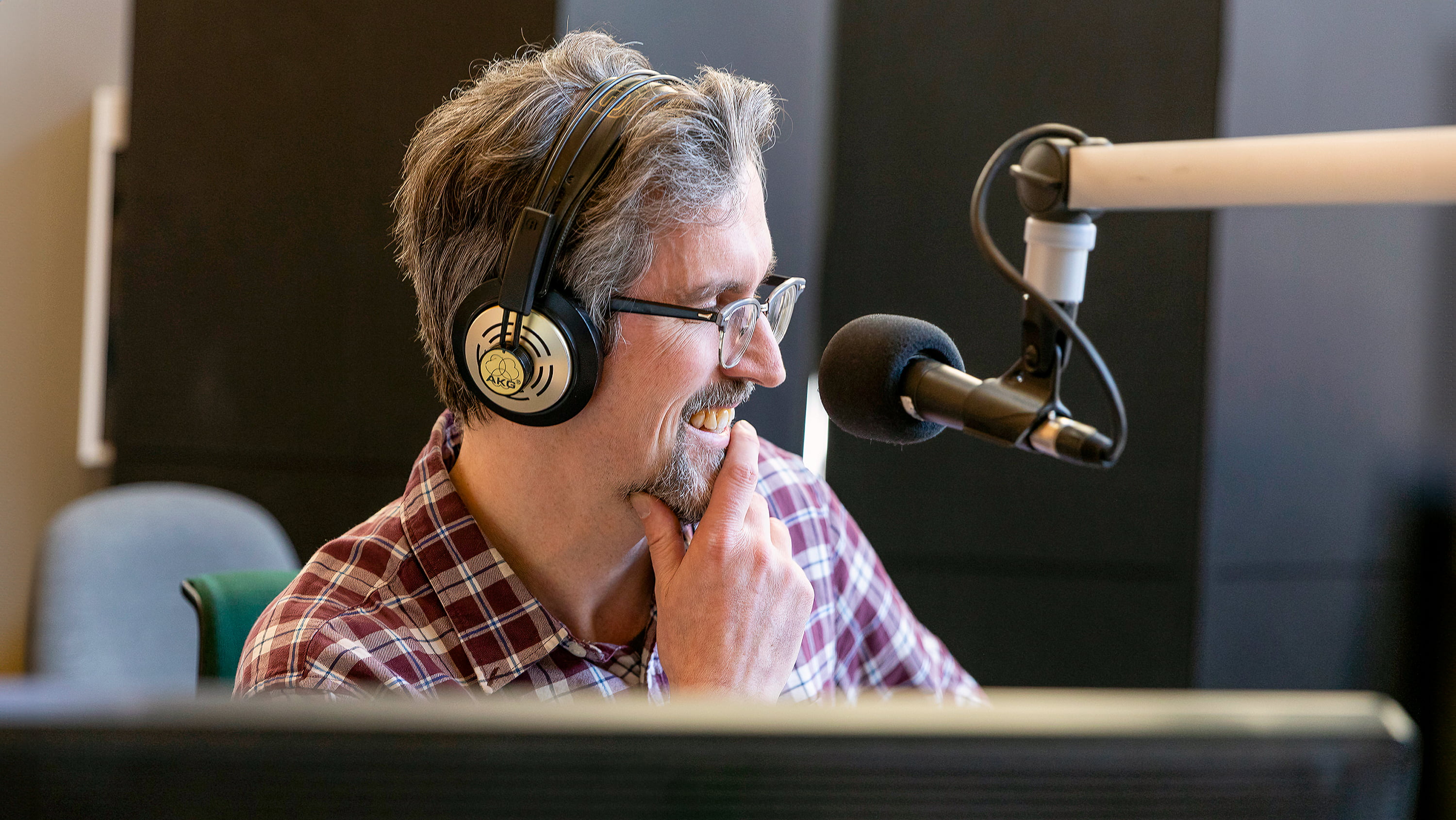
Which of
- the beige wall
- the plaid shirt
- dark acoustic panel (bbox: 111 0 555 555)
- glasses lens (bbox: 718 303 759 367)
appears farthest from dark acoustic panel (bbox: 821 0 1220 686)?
the beige wall

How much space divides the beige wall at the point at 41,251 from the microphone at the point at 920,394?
6.95 ft

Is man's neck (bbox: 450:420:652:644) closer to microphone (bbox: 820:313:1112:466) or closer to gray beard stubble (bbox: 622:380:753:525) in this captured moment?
gray beard stubble (bbox: 622:380:753:525)

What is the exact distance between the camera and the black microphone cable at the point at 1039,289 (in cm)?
64

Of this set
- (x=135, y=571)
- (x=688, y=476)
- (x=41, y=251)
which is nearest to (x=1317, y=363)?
(x=688, y=476)

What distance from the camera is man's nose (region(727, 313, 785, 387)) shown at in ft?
3.50

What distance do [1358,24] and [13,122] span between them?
2.66 meters

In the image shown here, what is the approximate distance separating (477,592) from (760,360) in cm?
34

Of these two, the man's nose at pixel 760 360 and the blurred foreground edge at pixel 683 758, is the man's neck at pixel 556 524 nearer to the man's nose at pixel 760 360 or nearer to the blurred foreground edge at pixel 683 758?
the man's nose at pixel 760 360

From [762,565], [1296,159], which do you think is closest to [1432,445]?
[762,565]

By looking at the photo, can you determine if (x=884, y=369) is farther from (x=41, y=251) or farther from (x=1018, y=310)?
(x=41, y=251)

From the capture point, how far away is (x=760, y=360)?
107 centimetres

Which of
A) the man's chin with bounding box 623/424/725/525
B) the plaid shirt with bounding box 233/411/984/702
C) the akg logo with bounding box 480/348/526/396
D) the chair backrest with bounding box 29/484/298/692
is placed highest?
the akg logo with bounding box 480/348/526/396

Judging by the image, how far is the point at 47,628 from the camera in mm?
1474

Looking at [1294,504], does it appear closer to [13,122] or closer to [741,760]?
[741,760]
